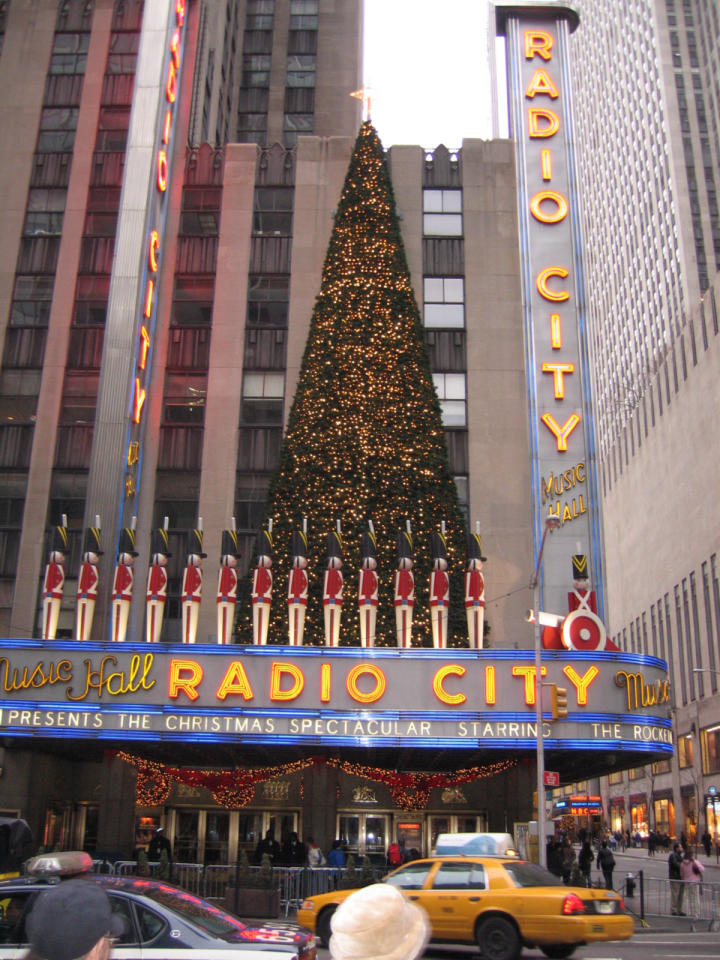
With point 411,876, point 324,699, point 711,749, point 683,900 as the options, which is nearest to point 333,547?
point 324,699

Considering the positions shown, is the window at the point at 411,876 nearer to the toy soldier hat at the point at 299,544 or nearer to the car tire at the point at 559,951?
the car tire at the point at 559,951

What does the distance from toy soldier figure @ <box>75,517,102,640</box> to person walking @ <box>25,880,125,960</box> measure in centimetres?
2683

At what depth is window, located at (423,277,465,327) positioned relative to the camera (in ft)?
131

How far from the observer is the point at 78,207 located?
1623 inches

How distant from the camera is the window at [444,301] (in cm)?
3978

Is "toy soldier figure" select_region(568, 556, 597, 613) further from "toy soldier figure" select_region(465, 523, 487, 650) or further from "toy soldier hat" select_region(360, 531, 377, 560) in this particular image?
"toy soldier hat" select_region(360, 531, 377, 560)

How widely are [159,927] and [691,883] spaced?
18442 mm

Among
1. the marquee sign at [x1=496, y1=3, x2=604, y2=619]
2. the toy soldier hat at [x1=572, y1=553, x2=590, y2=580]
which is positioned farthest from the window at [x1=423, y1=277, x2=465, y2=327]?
the toy soldier hat at [x1=572, y1=553, x2=590, y2=580]

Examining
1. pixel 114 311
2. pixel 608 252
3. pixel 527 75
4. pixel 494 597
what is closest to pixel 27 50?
pixel 114 311

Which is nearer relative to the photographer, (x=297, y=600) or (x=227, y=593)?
(x=297, y=600)

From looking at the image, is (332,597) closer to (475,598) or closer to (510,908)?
(475,598)

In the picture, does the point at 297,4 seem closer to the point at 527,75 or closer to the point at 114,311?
the point at 527,75

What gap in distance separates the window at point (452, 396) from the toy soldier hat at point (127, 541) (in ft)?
44.2

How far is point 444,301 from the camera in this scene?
40.1m
